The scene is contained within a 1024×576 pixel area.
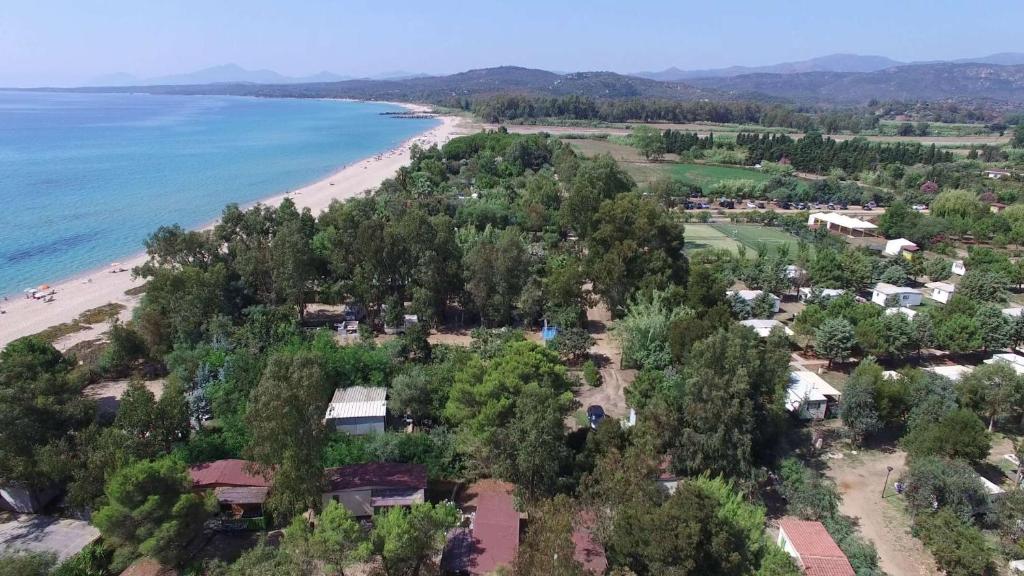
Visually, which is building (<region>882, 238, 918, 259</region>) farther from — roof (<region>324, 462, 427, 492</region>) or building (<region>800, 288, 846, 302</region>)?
roof (<region>324, 462, 427, 492</region>)

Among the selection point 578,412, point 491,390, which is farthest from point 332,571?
point 578,412

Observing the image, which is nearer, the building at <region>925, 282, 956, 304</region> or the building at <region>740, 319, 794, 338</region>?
the building at <region>740, 319, 794, 338</region>

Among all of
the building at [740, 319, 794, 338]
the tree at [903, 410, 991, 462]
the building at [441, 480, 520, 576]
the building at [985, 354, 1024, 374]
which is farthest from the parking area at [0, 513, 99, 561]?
the building at [985, 354, 1024, 374]

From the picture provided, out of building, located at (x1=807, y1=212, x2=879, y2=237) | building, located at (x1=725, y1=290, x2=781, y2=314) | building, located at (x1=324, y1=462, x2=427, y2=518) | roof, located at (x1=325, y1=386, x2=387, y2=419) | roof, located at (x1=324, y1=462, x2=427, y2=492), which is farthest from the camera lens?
building, located at (x1=807, y1=212, x2=879, y2=237)

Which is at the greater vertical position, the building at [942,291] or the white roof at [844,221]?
the white roof at [844,221]

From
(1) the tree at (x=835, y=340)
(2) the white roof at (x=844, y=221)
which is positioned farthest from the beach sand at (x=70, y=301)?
(2) the white roof at (x=844, y=221)

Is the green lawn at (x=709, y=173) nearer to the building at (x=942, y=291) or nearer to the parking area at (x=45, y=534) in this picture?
the building at (x=942, y=291)
